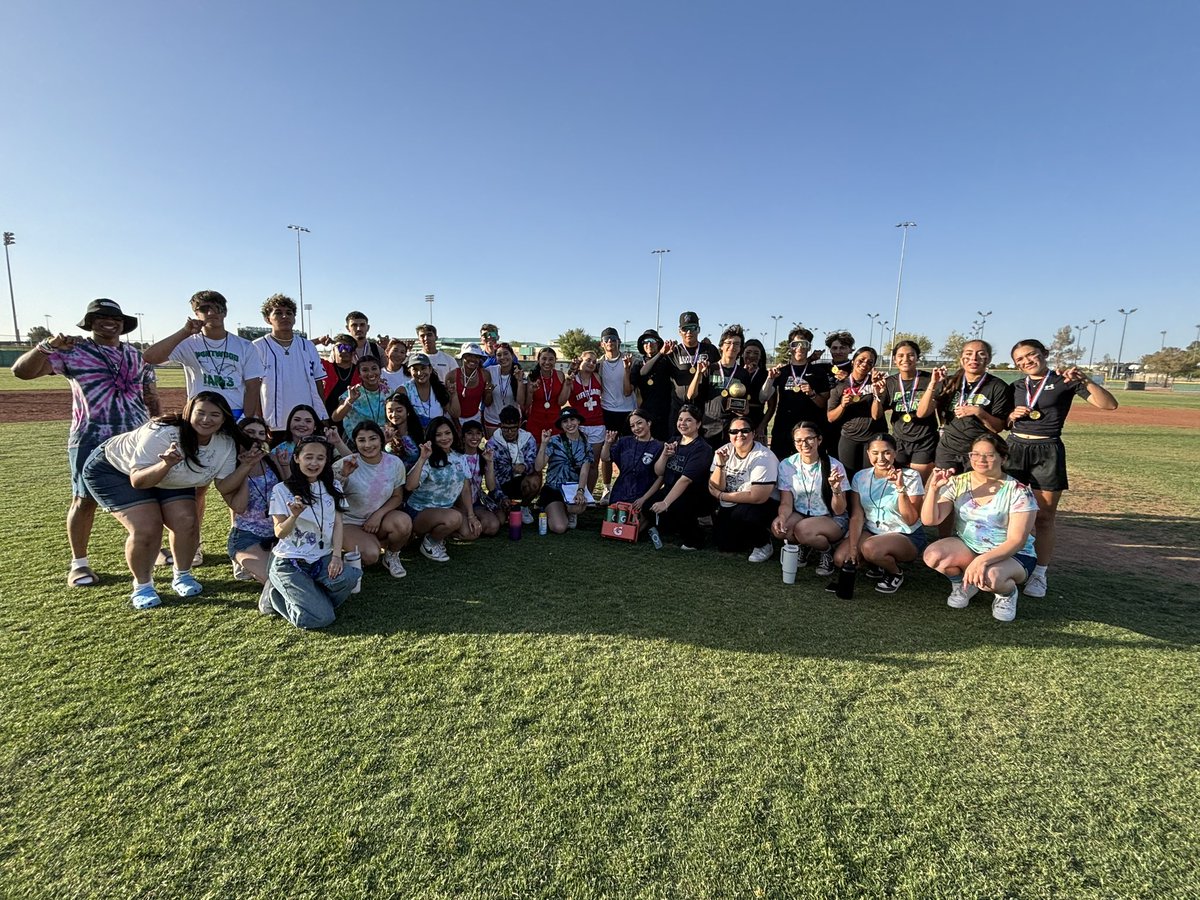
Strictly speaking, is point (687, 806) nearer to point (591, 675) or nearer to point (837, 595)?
point (591, 675)

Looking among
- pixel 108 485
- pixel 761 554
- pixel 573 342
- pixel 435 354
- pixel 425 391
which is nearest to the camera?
pixel 108 485

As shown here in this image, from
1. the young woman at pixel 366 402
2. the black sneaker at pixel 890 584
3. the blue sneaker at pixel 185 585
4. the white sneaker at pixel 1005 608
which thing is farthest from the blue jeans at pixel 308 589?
the white sneaker at pixel 1005 608

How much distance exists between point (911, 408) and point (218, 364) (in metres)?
5.93

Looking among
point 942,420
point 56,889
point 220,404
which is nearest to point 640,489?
point 942,420

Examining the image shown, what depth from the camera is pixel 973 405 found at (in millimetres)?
4688

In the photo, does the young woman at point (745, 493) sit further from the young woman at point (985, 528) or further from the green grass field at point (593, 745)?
the young woman at point (985, 528)

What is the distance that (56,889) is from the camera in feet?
5.85

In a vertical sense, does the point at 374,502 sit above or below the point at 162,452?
below

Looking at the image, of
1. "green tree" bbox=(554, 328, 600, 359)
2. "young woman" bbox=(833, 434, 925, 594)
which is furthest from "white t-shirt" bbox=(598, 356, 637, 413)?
"green tree" bbox=(554, 328, 600, 359)

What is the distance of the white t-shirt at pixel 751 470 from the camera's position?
5074mm

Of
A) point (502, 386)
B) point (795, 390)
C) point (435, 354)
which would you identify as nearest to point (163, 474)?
point (435, 354)

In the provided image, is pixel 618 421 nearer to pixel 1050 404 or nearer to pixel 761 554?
pixel 761 554

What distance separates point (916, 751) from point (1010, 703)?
82 centimetres

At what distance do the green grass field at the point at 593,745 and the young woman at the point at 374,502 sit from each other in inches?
12.9
